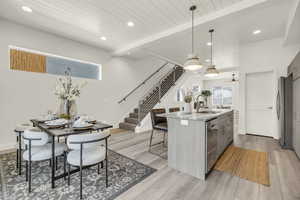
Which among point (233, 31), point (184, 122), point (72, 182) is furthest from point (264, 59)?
point (72, 182)

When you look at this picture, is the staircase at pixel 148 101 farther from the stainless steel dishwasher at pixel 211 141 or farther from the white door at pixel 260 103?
the white door at pixel 260 103

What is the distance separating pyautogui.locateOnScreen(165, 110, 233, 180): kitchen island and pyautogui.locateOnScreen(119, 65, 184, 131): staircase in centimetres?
275

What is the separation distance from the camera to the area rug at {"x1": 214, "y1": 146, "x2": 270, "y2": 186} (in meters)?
2.08

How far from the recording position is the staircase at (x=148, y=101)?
17.0 feet

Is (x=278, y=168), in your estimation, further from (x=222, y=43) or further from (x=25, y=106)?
(x=25, y=106)

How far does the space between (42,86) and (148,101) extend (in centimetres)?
396

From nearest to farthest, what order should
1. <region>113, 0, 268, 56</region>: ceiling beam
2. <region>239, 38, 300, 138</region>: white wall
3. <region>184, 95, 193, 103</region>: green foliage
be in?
<region>113, 0, 268, 56</region>: ceiling beam
<region>184, 95, 193, 103</region>: green foliage
<region>239, 38, 300, 138</region>: white wall

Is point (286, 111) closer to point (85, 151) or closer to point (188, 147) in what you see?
point (188, 147)


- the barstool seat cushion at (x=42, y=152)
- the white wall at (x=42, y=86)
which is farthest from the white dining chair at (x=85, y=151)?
the white wall at (x=42, y=86)

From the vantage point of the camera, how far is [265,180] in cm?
198

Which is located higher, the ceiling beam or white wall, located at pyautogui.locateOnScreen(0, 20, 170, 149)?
the ceiling beam

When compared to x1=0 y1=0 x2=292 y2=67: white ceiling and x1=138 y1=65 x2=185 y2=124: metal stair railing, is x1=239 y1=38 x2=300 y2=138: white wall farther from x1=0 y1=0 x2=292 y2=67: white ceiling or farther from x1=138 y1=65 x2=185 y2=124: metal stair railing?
x1=138 y1=65 x2=185 y2=124: metal stair railing

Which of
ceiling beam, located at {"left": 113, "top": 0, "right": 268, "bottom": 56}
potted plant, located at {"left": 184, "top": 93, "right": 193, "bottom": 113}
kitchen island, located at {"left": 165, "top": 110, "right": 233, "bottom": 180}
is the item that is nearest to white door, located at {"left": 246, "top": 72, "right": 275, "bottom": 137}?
ceiling beam, located at {"left": 113, "top": 0, "right": 268, "bottom": 56}

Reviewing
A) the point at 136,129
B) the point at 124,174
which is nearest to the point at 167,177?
the point at 124,174
